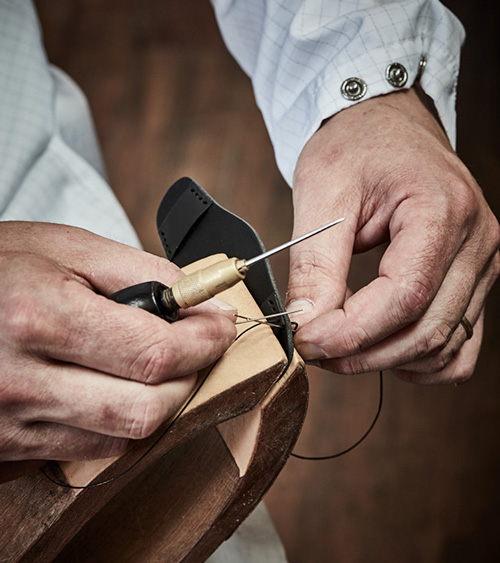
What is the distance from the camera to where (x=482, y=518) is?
5.58 ft

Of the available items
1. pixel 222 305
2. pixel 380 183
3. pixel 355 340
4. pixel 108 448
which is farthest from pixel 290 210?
pixel 108 448

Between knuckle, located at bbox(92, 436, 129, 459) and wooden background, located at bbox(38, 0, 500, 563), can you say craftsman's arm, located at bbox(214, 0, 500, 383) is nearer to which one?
knuckle, located at bbox(92, 436, 129, 459)

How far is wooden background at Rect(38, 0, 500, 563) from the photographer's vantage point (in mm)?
1713

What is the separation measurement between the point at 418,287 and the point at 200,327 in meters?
0.32

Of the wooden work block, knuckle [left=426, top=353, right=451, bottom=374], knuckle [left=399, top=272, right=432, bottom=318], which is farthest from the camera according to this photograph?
knuckle [left=426, top=353, right=451, bottom=374]

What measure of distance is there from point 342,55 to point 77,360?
68 cm

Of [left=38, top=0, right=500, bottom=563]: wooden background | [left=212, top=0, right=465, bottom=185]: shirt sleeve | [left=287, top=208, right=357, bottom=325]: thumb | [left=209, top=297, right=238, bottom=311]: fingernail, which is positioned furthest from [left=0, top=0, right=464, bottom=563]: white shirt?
[left=38, top=0, right=500, bottom=563]: wooden background

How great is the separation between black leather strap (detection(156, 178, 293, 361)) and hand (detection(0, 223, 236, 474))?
0.34 ft

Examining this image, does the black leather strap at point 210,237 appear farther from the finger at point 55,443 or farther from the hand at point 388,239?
the finger at point 55,443

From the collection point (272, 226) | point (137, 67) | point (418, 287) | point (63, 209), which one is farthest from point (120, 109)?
point (418, 287)

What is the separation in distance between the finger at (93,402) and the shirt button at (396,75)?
65 cm

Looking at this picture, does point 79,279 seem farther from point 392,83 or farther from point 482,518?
point 482,518

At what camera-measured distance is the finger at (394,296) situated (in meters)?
0.80

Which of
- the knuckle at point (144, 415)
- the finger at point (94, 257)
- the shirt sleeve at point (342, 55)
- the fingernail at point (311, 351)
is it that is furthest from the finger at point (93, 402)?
the shirt sleeve at point (342, 55)
